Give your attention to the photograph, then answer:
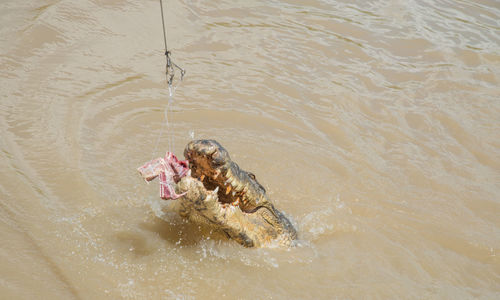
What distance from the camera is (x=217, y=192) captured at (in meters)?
2.26

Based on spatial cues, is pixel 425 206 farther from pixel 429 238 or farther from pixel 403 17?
pixel 403 17

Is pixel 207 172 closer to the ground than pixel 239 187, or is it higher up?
higher up

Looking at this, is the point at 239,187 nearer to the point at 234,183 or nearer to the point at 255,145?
the point at 234,183

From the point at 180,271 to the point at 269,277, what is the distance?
49cm

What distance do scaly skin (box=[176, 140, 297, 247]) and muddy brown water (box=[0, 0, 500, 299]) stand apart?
159 millimetres

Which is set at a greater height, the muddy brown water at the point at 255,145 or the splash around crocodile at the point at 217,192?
the splash around crocodile at the point at 217,192

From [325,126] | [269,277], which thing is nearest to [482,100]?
[325,126]

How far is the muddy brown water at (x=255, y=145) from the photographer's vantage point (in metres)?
2.40

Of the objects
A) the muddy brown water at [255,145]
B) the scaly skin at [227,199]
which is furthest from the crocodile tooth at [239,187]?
the muddy brown water at [255,145]

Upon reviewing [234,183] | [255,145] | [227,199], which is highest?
[234,183]

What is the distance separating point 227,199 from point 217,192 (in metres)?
0.10

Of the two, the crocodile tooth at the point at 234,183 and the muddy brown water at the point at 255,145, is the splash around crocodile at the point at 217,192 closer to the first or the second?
the crocodile tooth at the point at 234,183

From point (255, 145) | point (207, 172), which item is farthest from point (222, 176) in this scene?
point (255, 145)

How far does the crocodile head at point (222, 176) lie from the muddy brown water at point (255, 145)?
27 cm
